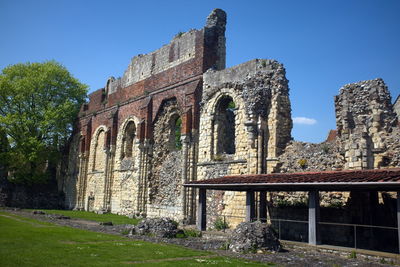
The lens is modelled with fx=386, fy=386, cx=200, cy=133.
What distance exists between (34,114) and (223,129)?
19.1m

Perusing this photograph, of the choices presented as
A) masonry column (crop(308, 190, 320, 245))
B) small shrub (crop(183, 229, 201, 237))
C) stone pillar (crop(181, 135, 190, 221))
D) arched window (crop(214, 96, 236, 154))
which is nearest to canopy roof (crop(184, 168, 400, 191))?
masonry column (crop(308, 190, 320, 245))

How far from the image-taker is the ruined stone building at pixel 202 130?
13.4 m

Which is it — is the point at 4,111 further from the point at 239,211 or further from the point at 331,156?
the point at 331,156

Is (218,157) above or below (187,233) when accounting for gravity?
above

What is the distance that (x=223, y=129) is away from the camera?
19.1 metres

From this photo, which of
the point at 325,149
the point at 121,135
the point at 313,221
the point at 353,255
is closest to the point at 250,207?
the point at 313,221

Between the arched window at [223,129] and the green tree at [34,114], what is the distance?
57.6 feet

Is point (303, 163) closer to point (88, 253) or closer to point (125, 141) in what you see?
point (88, 253)

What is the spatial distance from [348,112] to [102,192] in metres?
19.0

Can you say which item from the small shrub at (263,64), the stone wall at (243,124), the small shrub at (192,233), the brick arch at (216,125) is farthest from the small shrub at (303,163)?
the small shrub at (263,64)

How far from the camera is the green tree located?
30.4 metres

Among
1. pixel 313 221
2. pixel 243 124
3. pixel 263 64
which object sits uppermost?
pixel 263 64

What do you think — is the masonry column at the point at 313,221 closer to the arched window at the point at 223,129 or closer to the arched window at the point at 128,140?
the arched window at the point at 223,129

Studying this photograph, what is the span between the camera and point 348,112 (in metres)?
13.6
